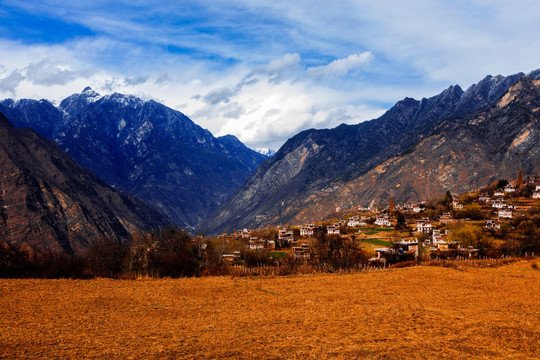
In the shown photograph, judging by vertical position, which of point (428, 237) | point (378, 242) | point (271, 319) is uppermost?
point (271, 319)

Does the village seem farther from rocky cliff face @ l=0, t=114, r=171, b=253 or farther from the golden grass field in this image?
rocky cliff face @ l=0, t=114, r=171, b=253

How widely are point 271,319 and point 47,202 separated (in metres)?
104

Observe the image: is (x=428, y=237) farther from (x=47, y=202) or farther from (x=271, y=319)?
(x=47, y=202)

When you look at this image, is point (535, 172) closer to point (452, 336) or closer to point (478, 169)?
point (478, 169)

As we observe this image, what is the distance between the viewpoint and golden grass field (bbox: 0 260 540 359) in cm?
1138

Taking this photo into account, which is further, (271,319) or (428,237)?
(428,237)

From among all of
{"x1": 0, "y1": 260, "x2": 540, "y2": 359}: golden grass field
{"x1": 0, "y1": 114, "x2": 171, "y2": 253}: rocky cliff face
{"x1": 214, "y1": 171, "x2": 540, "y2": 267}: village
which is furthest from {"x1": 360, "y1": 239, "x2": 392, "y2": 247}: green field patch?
{"x1": 0, "y1": 114, "x2": 171, "y2": 253}: rocky cliff face

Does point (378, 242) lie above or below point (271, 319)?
below

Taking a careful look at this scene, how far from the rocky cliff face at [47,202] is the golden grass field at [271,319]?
189ft

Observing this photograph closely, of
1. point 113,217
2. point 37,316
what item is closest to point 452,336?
point 37,316

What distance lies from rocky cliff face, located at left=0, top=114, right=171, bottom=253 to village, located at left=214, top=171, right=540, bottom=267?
33619 mm

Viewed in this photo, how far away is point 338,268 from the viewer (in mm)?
33719

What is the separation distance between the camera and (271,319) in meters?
15.6

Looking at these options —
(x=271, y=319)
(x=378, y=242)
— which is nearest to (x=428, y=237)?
(x=378, y=242)
